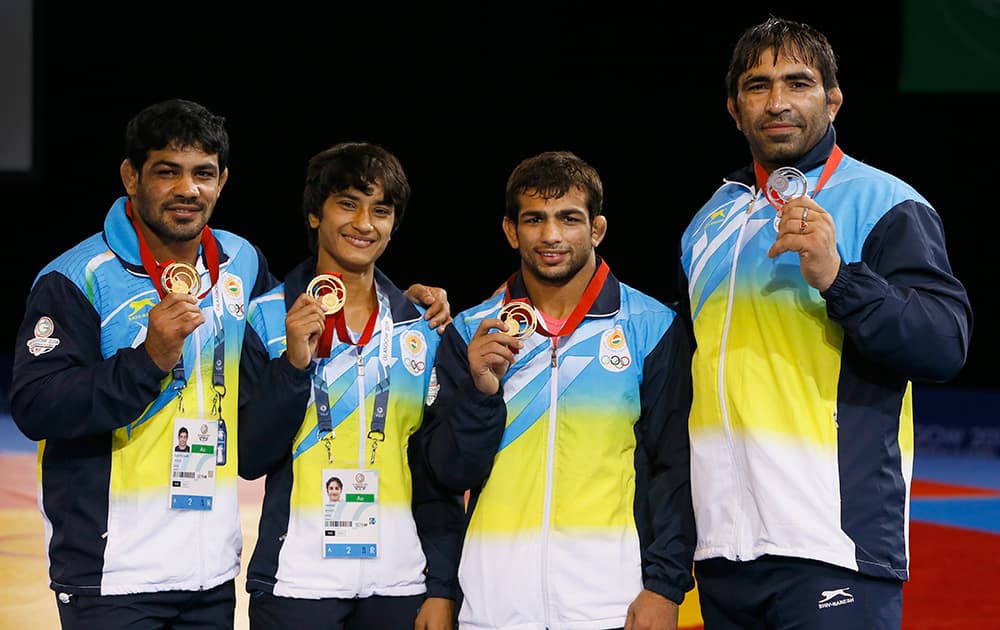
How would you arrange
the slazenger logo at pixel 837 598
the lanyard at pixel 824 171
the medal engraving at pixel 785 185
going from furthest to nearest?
1. the lanyard at pixel 824 171
2. the medal engraving at pixel 785 185
3. the slazenger logo at pixel 837 598

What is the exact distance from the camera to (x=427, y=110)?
42.2 feet

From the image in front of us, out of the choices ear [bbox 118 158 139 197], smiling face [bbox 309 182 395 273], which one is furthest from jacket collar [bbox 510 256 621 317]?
ear [bbox 118 158 139 197]

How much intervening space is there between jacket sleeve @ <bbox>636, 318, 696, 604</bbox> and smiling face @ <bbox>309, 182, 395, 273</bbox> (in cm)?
99

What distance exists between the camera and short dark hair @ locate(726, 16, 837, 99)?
339 cm

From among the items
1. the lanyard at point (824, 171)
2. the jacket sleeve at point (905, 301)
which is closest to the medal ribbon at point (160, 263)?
the lanyard at point (824, 171)

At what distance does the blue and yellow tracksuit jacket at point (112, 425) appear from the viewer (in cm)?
335

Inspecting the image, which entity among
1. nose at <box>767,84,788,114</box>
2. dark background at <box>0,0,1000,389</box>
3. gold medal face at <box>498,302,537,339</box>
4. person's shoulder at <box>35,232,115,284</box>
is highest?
dark background at <box>0,0,1000,389</box>

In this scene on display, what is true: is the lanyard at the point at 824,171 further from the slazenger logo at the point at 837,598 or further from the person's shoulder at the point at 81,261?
the person's shoulder at the point at 81,261

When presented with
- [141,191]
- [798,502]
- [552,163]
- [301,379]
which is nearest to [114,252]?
[141,191]

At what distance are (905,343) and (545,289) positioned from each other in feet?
3.88

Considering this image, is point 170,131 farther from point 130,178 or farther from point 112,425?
point 112,425

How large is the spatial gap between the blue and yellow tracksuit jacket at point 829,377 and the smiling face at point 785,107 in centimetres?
6

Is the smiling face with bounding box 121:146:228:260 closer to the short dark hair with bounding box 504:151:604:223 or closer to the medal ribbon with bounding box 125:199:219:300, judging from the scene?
the medal ribbon with bounding box 125:199:219:300

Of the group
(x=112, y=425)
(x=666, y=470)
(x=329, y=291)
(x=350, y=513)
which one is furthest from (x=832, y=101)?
(x=112, y=425)
